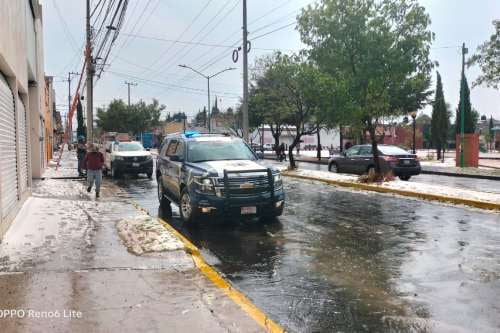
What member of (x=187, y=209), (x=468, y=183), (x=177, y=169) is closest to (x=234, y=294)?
(x=187, y=209)

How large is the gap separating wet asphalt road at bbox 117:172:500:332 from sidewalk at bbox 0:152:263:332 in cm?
58

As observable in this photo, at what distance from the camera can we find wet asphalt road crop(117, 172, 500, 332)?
4.92m

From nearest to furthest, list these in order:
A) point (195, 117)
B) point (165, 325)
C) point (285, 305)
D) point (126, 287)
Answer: point (165, 325), point (285, 305), point (126, 287), point (195, 117)

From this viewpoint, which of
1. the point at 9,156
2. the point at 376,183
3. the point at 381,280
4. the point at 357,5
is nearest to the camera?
the point at 381,280

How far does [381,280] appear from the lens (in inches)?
242

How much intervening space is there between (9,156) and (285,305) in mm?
7256

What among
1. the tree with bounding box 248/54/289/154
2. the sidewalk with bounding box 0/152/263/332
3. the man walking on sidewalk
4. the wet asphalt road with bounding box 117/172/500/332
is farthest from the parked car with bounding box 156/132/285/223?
the tree with bounding box 248/54/289/154

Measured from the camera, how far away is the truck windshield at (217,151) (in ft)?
34.9

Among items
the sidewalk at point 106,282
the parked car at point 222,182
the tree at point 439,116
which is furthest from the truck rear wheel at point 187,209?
the tree at point 439,116

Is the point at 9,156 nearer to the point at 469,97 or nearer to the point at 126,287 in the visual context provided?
the point at 126,287

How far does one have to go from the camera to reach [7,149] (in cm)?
977

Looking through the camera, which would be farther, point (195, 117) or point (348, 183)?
point (195, 117)

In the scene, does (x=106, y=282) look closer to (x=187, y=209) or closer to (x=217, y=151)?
(x=187, y=209)

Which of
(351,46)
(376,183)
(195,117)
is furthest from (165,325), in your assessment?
(195,117)
